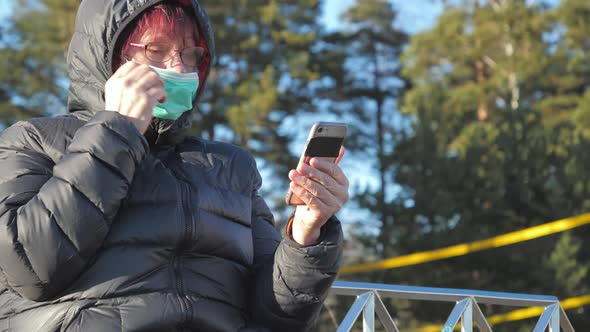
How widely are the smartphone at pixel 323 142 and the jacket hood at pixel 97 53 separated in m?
0.37

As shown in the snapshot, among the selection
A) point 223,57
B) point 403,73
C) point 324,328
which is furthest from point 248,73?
point 324,328

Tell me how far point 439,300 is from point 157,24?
143 centimetres

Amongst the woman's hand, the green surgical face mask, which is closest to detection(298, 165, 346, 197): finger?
the woman's hand

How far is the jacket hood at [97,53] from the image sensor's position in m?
1.97

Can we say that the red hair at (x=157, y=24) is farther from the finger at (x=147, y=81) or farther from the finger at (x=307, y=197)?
the finger at (x=307, y=197)

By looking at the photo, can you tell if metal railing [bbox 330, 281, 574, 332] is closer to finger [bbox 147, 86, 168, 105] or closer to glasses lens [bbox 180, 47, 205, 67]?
glasses lens [bbox 180, 47, 205, 67]

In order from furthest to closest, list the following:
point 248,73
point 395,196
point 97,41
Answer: point 248,73 → point 395,196 → point 97,41

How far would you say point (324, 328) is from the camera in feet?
60.9

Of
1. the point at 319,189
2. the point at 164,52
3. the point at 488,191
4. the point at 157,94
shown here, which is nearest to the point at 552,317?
the point at 319,189

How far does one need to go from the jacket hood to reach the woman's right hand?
19cm

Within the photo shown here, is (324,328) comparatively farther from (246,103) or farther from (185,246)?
(185,246)

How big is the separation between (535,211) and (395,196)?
2.33 metres

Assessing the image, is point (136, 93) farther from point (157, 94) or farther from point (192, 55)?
point (192, 55)

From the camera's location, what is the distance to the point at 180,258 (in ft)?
5.97
